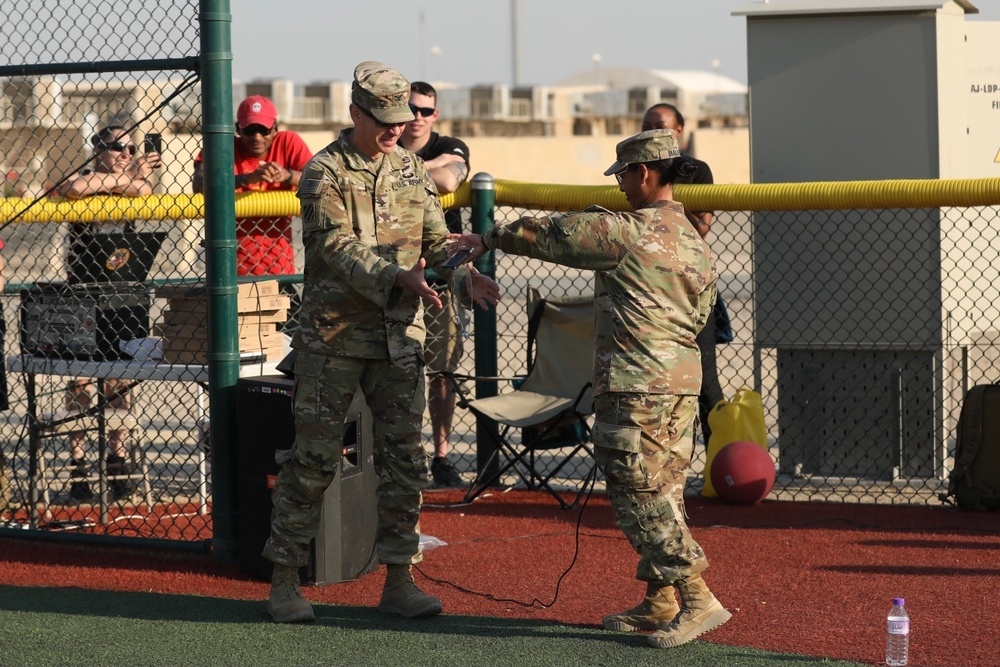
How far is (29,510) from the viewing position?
707 cm

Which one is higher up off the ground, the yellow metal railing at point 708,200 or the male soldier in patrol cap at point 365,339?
the yellow metal railing at point 708,200

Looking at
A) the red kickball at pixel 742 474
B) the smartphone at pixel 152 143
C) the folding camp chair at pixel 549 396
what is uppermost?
the smartphone at pixel 152 143

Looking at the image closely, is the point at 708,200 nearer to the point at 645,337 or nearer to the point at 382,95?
the point at 645,337

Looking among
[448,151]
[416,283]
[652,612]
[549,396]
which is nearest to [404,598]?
[652,612]

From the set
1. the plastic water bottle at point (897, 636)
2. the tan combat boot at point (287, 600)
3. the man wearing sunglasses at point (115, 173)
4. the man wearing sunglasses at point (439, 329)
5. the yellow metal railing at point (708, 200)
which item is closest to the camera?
the plastic water bottle at point (897, 636)

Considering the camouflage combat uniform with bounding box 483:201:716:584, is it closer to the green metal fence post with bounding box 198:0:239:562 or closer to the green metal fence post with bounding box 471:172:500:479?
the green metal fence post with bounding box 198:0:239:562

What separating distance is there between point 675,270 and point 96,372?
10.9 feet

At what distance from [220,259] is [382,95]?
1.42m

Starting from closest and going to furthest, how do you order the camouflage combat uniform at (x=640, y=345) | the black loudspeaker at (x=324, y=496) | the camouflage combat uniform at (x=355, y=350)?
1. the camouflage combat uniform at (x=640, y=345)
2. the camouflage combat uniform at (x=355, y=350)
3. the black loudspeaker at (x=324, y=496)

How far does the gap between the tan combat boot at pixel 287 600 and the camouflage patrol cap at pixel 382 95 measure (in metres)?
1.79

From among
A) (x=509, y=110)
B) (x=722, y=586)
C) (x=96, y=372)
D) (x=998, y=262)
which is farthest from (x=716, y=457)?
(x=509, y=110)

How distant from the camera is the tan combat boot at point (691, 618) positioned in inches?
194

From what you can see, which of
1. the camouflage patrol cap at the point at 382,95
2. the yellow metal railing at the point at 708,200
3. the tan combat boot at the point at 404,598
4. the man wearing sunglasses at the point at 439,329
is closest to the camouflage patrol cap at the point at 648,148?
the camouflage patrol cap at the point at 382,95

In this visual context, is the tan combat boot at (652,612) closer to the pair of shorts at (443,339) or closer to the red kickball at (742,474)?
the red kickball at (742,474)
